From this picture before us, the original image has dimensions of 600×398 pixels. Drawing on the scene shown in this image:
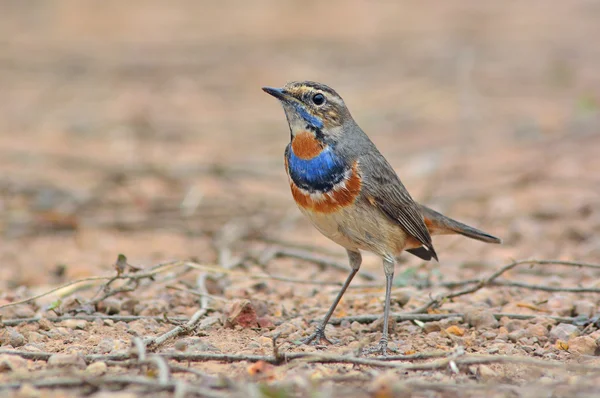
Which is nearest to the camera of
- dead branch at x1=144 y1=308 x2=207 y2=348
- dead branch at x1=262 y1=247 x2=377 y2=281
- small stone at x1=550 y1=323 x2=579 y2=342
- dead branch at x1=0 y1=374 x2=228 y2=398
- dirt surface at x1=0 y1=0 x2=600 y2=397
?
dead branch at x1=0 y1=374 x2=228 y2=398

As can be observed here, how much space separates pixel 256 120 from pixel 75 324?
8385 mm

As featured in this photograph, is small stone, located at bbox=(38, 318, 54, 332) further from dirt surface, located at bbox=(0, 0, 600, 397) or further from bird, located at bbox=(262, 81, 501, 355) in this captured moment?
bird, located at bbox=(262, 81, 501, 355)

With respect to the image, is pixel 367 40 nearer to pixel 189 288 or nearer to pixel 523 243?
pixel 523 243

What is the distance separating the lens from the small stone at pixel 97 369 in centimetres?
403

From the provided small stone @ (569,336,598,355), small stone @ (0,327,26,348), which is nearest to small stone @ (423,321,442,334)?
small stone @ (569,336,598,355)

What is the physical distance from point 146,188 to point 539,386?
6646 mm

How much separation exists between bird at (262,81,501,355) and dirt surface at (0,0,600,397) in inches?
21.6

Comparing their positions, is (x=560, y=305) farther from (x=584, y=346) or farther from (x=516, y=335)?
(x=584, y=346)

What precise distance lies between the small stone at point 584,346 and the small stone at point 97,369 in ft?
8.22

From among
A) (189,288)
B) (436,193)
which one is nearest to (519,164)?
(436,193)

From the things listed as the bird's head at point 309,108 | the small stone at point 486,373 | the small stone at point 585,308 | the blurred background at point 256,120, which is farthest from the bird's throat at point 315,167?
the blurred background at point 256,120

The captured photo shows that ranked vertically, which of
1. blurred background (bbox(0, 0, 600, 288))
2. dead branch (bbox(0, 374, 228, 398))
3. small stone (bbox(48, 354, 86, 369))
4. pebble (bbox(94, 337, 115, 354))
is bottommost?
dead branch (bbox(0, 374, 228, 398))

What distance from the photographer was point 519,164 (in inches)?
409

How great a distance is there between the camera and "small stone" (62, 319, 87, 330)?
5.14 metres
